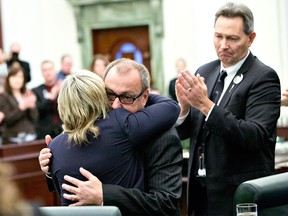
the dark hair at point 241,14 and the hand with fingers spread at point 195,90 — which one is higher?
the dark hair at point 241,14

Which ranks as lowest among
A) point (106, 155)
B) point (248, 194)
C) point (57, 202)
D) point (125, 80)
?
point (57, 202)

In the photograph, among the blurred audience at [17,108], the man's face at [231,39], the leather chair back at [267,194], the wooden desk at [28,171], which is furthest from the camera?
the blurred audience at [17,108]

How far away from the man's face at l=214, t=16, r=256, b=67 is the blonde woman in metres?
0.67

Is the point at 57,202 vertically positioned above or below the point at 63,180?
below

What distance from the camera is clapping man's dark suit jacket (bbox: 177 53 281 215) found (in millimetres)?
3391

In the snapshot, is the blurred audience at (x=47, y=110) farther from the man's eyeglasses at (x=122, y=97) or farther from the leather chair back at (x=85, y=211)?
the leather chair back at (x=85, y=211)

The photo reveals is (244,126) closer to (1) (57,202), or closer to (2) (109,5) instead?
(1) (57,202)

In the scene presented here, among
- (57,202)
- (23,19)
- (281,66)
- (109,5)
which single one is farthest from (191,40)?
(57,202)

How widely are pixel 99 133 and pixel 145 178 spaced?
27cm

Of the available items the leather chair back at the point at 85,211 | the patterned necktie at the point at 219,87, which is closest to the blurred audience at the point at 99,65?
the patterned necktie at the point at 219,87

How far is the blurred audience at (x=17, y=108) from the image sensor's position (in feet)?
27.3

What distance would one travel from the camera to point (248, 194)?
10.2 feet

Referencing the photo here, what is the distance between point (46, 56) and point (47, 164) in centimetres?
1162

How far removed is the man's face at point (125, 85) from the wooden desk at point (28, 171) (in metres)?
4.53
